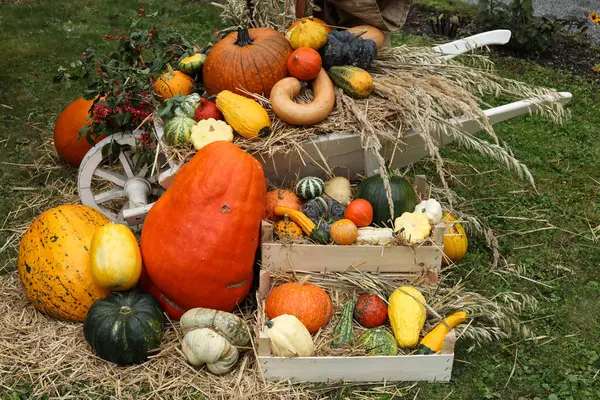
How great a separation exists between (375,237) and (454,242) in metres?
0.69

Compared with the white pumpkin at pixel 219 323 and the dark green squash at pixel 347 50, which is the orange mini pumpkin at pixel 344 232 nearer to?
the white pumpkin at pixel 219 323

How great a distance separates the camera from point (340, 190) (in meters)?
4.12

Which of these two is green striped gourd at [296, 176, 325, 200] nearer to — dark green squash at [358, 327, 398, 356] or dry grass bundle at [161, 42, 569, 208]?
dry grass bundle at [161, 42, 569, 208]

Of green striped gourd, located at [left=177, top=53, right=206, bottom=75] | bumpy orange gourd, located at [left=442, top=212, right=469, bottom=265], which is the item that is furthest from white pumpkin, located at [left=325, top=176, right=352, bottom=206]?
green striped gourd, located at [left=177, top=53, right=206, bottom=75]

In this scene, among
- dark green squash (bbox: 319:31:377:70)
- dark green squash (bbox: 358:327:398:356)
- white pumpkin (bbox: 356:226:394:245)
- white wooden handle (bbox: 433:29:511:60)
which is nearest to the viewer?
dark green squash (bbox: 358:327:398:356)

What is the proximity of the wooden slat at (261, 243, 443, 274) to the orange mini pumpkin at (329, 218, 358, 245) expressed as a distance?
0.05m

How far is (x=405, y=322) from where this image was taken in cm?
346

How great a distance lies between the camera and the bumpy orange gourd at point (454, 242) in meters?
4.14

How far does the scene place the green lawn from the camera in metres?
3.50

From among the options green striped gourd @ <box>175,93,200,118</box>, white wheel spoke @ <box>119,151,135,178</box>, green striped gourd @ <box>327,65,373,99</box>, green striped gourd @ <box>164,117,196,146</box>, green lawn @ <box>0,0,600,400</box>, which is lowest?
green lawn @ <box>0,0,600,400</box>

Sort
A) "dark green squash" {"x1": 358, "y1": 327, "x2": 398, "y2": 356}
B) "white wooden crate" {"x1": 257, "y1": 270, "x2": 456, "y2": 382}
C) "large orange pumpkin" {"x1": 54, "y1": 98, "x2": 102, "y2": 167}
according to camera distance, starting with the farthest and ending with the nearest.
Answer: "large orange pumpkin" {"x1": 54, "y1": 98, "x2": 102, "y2": 167} → "dark green squash" {"x1": 358, "y1": 327, "x2": 398, "y2": 356} → "white wooden crate" {"x1": 257, "y1": 270, "x2": 456, "y2": 382}

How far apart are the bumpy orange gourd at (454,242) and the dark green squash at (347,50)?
1162 mm

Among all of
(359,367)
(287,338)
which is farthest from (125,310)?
(359,367)

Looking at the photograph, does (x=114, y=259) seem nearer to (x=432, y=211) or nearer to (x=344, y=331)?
(x=344, y=331)
